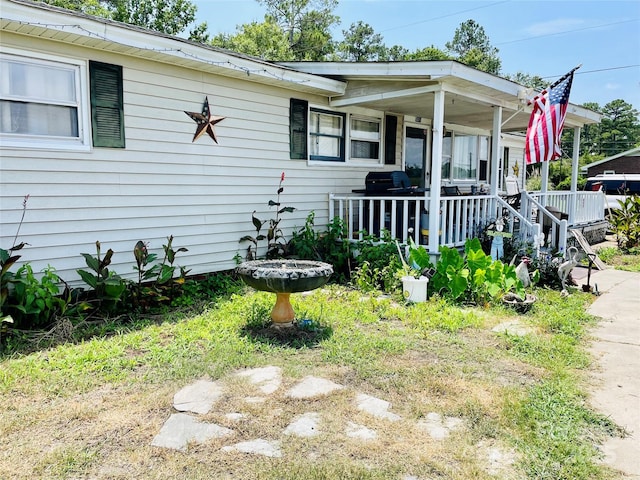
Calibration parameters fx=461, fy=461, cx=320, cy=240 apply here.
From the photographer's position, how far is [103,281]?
4789 millimetres

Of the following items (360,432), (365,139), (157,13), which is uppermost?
(157,13)

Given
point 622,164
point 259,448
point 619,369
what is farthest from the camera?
point 622,164

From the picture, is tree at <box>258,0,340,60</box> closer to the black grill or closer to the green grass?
the green grass

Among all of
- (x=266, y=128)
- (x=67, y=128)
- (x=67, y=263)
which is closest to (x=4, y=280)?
(x=67, y=263)

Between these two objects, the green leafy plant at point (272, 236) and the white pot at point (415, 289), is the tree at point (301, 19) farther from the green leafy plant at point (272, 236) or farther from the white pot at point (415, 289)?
the white pot at point (415, 289)

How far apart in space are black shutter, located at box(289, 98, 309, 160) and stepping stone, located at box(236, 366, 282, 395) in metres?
4.30

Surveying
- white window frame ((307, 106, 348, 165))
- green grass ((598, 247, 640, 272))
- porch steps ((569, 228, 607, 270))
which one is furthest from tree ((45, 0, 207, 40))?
green grass ((598, 247, 640, 272))

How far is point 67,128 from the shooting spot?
4.93 metres

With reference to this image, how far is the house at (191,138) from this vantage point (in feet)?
15.3

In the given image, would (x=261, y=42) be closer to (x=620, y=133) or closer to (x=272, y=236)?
(x=272, y=236)

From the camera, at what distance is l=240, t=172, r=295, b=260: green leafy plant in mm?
6668

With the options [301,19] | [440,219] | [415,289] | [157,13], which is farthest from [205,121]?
[301,19]

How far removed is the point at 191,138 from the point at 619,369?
5181 mm

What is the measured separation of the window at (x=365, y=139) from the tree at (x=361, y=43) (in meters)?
29.1
